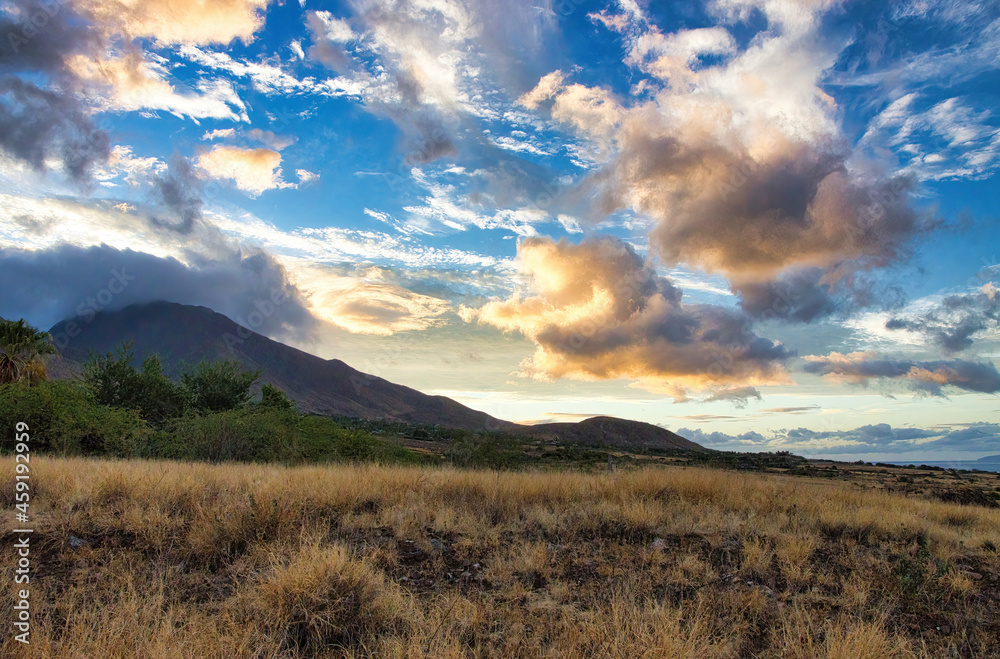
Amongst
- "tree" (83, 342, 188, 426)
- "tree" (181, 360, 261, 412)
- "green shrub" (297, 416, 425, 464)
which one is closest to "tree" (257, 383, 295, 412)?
"tree" (181, 360, 261, 412)

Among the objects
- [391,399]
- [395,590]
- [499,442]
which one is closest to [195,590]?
[395,590]

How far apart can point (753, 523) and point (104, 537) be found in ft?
35.8

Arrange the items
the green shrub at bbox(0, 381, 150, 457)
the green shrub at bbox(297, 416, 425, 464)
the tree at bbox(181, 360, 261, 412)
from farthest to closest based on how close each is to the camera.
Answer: the tree at bbox(181, 360, 261, 412) < the green shrub at bbox(297, 416, 425, 464) < the green shrub at bbox(0, 381, 150, 457)

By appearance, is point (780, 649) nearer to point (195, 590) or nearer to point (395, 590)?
point (395, 590)

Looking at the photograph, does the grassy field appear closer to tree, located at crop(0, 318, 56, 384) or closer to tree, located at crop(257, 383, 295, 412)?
tree, located at crop(257, 383, 295, 412)

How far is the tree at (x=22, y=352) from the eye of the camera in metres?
32.6

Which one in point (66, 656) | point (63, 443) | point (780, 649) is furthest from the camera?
point (63, 443)

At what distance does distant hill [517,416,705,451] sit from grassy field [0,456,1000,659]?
335 feet

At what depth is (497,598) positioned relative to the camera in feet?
20.5

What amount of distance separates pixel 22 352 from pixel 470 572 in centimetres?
4182

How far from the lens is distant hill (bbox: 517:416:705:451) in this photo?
11331 cm

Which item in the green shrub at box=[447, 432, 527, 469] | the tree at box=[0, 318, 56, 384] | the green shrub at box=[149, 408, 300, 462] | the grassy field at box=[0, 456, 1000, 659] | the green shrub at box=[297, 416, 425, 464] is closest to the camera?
the grassy field at box=[0, 456, 1000, 659]

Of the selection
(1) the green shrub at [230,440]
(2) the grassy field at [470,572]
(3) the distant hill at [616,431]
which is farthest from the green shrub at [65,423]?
(3) the distant hill at [616,431]

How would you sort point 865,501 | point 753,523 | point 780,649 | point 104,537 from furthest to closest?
1. point 865,501
2. point 753,523
3. point 104,537
4. point 780,649
